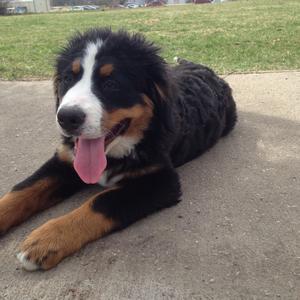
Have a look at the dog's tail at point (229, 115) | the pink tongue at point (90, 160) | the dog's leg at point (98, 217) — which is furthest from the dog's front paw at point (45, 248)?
the dog's tail at point (229, 115)

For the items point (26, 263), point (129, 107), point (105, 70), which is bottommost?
point (26, 263)

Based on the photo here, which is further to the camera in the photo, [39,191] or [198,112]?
[198,112]

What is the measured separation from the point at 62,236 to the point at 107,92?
1013 millimetres

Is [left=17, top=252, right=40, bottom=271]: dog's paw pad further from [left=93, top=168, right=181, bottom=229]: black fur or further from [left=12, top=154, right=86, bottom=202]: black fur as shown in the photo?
[left=12, top=154, right=86, bottom=202]: black fur

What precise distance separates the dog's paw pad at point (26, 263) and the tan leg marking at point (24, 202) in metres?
0.42

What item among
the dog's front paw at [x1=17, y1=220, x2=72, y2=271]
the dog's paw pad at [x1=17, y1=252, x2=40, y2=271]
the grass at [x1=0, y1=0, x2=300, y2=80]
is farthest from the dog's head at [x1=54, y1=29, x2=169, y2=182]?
the grass at [x1=0, y1=0, x2=300, y2=80]

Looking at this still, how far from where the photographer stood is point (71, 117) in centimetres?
277

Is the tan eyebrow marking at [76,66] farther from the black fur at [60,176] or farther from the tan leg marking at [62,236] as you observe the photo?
the tan leg marking at [62,236]

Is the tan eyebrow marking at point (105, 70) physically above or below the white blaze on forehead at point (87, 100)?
above

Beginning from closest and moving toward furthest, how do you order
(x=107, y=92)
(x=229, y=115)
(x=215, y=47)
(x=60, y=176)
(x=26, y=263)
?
(x=26, y=263) < (x=107, y=92) < (x=60, y=176) < (x=229, y=115) < (x=215, y=47)

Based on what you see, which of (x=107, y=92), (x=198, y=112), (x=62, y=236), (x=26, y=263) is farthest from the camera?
(x=198, y=112)

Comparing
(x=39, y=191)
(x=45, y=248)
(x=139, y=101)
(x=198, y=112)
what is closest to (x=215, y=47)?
(x=198, y=112)

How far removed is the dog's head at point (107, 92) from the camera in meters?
2.87

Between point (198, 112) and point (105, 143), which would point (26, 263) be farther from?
point (198, 112)
